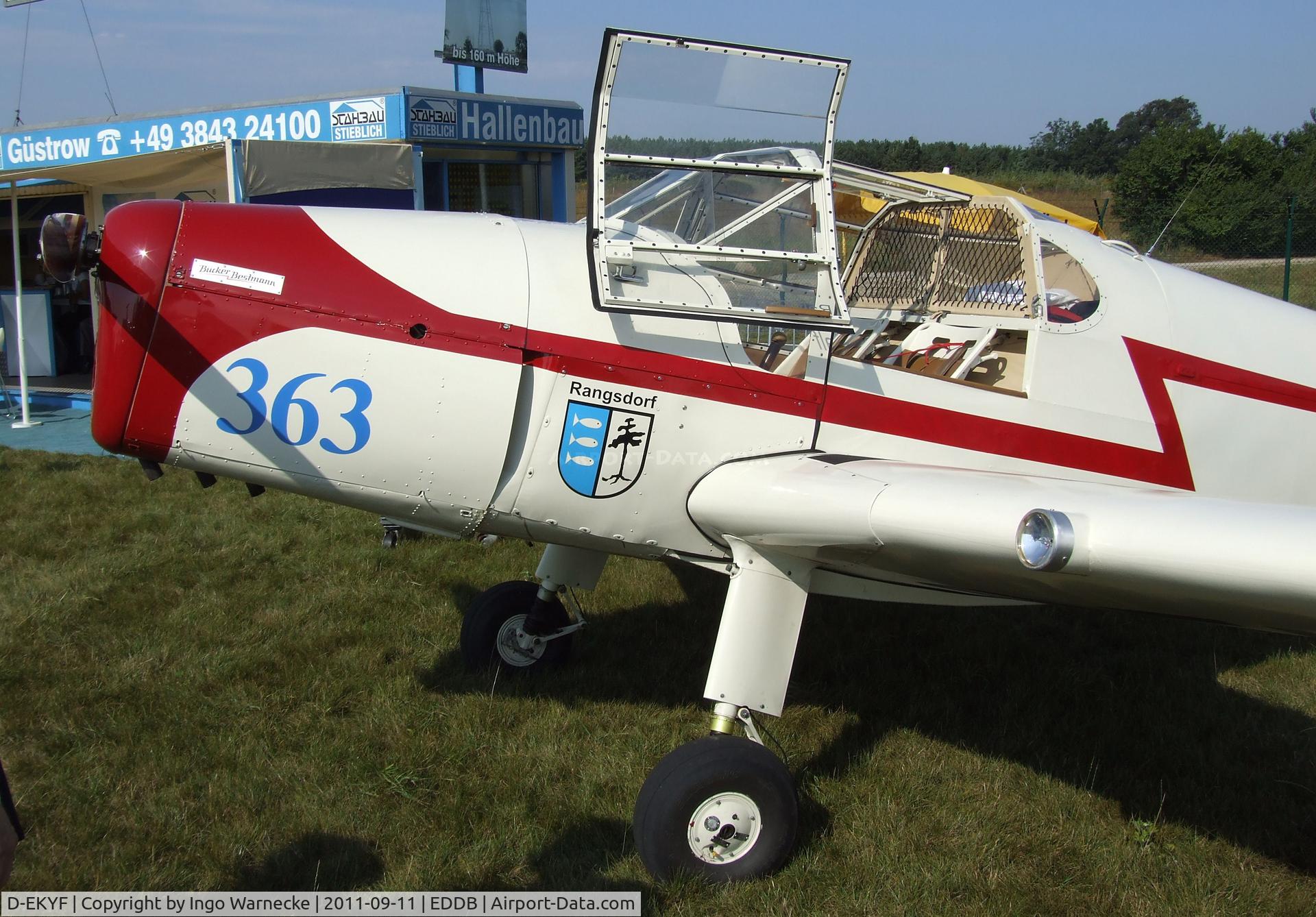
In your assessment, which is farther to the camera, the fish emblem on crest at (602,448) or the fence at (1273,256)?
the fence at (1273,256)

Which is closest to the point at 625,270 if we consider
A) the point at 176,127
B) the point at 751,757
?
the point at 751,757

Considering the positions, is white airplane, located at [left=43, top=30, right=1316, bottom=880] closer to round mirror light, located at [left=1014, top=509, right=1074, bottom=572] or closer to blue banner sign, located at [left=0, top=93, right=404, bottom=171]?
round mirror light, located at [left=1014, top=509, right=1074, bottom=572]

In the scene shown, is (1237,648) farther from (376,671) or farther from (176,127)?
(176,127)

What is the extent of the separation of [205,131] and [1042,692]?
11.9 m

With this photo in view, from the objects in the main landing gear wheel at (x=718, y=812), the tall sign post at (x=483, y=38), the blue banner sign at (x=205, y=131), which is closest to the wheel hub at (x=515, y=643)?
the main landing gear wheel at (x=718, y=812)

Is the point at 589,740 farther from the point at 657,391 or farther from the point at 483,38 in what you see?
the point at 483,38

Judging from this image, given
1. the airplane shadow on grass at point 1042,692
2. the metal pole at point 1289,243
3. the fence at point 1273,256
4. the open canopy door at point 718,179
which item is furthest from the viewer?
the fence at point 1273,256

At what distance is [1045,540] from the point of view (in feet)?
8.29

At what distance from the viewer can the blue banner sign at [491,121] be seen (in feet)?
38.1

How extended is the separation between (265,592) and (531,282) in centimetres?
295

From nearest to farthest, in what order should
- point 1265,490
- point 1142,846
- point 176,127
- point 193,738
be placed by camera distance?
point 1142,846, point 193,738, point 1265,490, point 176,127

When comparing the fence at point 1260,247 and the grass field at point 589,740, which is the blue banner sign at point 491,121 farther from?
the fence at point 1260,247

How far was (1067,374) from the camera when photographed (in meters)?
3.95

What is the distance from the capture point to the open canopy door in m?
3.37
